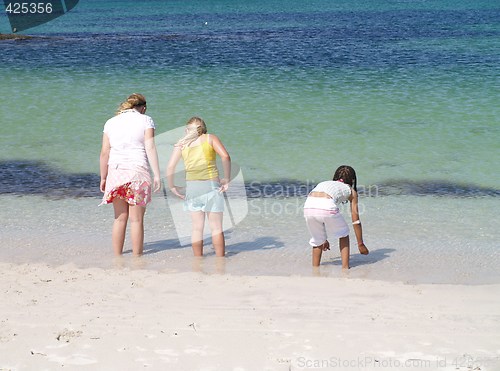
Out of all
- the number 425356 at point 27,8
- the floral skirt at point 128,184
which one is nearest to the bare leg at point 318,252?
the floral skirt at point 128,184

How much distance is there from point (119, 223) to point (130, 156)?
2.37 ft

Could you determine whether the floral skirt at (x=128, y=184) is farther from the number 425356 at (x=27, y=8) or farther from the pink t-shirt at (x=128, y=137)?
the number 425356 at (x=27, y=8)

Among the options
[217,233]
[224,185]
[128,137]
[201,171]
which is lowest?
[217,233]

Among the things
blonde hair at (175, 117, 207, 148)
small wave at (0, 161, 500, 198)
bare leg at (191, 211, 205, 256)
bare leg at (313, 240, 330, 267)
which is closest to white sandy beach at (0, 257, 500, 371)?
bare leg at (313, 240, 330, 267)

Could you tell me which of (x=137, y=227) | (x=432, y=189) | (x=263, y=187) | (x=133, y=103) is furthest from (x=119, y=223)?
(x=432, y=189)

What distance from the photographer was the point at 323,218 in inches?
275

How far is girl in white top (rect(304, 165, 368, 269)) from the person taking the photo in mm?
6973

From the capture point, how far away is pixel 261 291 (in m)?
6.36

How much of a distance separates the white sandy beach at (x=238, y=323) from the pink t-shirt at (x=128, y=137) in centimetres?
101

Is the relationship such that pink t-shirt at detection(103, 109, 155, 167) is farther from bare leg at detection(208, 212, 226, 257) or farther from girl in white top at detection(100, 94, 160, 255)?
bare leg at detection(208, 212, 226, 257)

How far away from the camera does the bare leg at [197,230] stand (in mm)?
7398

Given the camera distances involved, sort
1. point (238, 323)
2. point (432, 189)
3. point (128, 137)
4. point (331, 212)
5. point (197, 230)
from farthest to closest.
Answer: point (432, 189) → point (197, 230) → point (128, 137) → point (331, 212) → point (238, 323)

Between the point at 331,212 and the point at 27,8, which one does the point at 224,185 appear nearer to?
the point at 331,212

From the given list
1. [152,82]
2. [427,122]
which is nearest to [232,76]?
[152,82]
